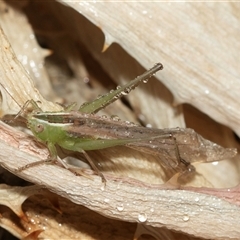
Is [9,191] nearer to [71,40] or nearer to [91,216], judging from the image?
[91,216]

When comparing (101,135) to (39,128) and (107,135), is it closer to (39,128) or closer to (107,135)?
(107,135)

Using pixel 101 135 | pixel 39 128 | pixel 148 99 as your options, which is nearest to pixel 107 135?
pixel 101 135

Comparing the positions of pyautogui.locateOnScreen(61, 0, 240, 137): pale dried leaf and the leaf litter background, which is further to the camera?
pyautogui.locateOnScreen(61, 0, 240, 137): pale dried leaf

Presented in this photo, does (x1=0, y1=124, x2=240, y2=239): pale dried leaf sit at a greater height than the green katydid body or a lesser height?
lesser

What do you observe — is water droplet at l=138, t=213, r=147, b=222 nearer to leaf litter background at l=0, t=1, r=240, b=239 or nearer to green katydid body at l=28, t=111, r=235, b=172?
leaf litter background at l=0, t=1, r=240, b=239

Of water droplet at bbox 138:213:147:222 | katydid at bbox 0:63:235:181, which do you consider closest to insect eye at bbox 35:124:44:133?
katydid at bbox 0:63:235:181

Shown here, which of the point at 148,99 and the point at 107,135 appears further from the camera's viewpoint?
the point at 148,99
